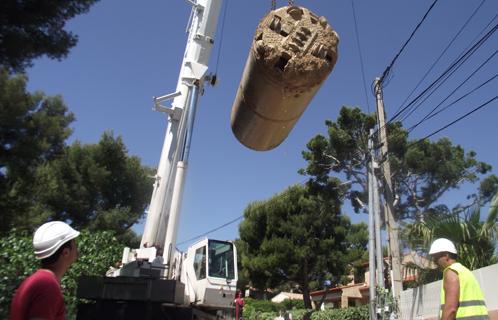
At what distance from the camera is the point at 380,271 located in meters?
12.5

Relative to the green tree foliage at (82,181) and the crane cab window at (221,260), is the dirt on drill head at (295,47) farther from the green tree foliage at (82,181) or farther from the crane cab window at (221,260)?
the green tree foliage at (82,181)

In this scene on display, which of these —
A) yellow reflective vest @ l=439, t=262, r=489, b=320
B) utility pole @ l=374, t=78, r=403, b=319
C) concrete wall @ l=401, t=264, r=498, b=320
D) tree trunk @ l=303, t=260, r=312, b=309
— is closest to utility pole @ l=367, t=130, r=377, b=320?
utility pole @ l=374, t=78, r=403, b=319

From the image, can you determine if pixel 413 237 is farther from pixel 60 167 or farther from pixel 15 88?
pixel 60 167

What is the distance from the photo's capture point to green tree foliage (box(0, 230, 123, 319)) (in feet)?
29.0

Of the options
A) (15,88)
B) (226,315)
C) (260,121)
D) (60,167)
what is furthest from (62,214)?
(260,121)

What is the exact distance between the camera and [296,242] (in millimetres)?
28359

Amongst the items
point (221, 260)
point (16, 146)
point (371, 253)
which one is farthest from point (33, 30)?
point (371, 253)

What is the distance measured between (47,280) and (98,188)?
22.7 m

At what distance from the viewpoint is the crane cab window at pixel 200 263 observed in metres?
8.88

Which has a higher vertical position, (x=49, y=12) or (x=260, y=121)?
(x=49, y=12)

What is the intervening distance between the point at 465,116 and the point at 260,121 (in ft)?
19.4

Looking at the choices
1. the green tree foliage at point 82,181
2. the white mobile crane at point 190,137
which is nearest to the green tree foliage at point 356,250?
the green tree foliage at point 82,181

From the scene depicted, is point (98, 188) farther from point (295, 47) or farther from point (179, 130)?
point (295, 47)

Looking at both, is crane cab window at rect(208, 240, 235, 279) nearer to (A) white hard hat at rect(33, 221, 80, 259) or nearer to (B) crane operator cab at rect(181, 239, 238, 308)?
(B) crane operator cab at rect(181, 239, 238, 308)
